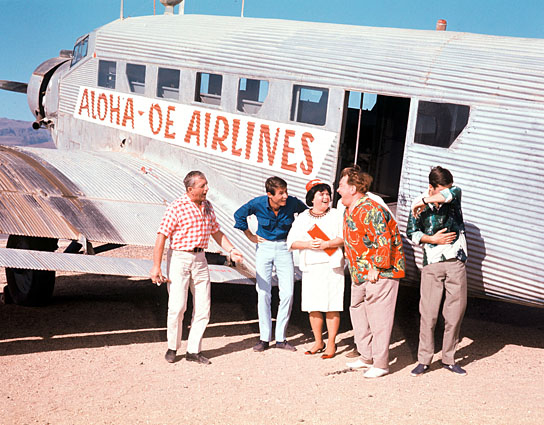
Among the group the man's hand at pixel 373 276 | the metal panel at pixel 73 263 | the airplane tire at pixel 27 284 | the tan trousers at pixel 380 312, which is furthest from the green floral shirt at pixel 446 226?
the airplane tire at pixel 27 284

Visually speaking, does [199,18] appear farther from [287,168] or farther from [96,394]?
[96,394]

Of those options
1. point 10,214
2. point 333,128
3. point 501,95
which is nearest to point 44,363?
point 10,214

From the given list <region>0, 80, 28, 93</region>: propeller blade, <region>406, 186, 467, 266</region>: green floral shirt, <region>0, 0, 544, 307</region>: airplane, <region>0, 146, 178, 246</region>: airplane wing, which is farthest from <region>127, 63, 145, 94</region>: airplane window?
<region>0, 80, 28, 93</region>: propeller blade

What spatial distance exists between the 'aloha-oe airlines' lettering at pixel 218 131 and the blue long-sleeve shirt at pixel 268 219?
3.11ft

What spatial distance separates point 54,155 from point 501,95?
6.39 m

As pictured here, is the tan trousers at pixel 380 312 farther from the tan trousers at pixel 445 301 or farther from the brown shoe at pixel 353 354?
the brown shoe at pixel 353 354

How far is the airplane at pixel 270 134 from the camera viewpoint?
6551 millimetres

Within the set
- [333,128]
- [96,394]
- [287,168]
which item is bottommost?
[96,394]

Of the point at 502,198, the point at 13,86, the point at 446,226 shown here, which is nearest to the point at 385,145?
the point at 502,198

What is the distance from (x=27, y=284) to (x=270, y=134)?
13.3 feet

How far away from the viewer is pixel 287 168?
808cm

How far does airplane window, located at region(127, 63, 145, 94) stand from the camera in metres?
9.95

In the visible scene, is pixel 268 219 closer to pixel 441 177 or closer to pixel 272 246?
pixel 272 246

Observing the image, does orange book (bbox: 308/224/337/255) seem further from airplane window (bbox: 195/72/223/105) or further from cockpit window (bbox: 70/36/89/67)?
cockpit window (bbox: 70/36/89/67)
